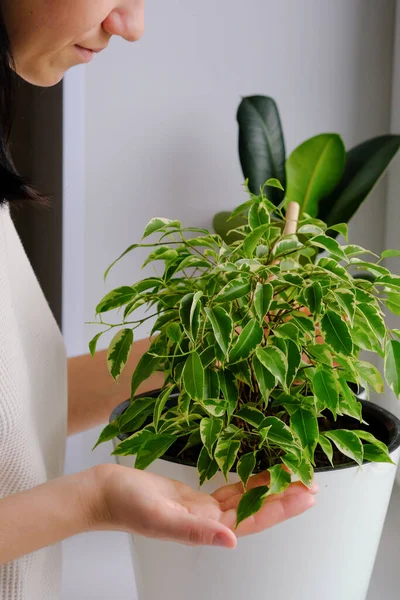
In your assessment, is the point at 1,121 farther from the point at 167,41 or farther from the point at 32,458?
the point at 167,41

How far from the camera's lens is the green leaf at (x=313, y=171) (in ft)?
3.99

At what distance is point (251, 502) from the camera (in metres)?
0.47

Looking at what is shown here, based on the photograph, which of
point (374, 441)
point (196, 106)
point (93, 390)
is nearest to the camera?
point (374, 441)

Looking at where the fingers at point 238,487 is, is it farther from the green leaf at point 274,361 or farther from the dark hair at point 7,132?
the dark hair at point 7,132

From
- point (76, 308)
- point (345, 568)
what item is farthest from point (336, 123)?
point (345, 568)

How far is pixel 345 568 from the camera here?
1.77ft

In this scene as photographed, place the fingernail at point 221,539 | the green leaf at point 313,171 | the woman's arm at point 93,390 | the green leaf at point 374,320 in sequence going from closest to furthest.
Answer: the fingernail at point 221,539
the green leaf at point 374,320
the woman's arm at point 93,390
the green leaf at point 313,171

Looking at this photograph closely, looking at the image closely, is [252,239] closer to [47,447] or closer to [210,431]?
[210,431]

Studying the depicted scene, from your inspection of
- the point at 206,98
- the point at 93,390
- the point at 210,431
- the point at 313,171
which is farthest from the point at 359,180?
the point at 210,431

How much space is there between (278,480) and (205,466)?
0.19 feet

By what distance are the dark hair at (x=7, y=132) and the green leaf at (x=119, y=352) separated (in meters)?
0.19

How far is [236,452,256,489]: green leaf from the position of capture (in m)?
0.49

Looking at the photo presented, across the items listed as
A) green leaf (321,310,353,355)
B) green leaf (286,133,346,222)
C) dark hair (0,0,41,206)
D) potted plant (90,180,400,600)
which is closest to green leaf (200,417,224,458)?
potted plant (90,180,400,600)

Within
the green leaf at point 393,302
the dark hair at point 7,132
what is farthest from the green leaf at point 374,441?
the dark hair at point 7,132
